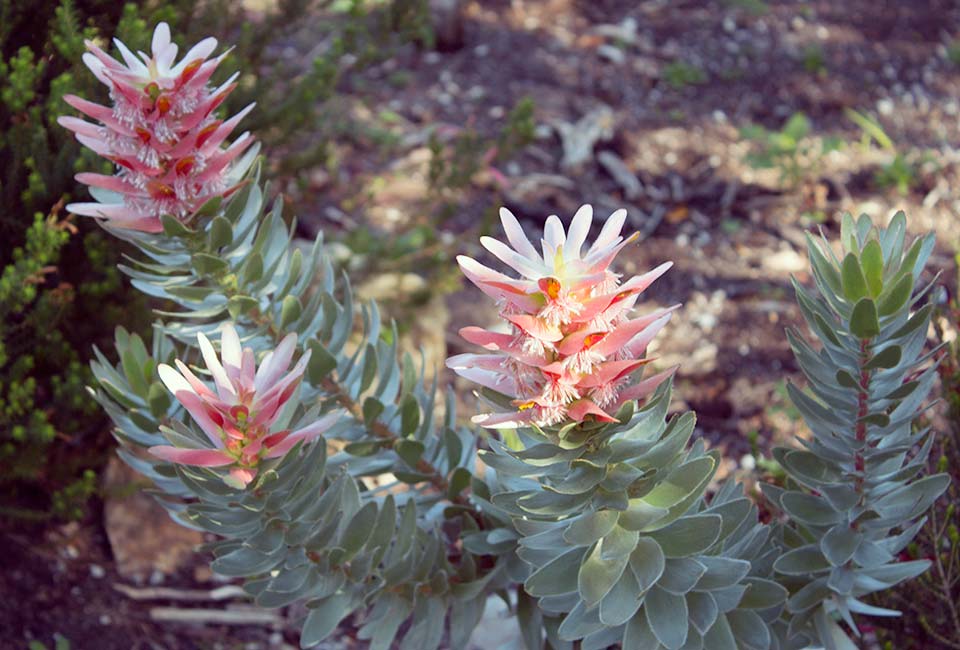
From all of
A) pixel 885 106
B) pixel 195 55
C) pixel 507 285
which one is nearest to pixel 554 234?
pixel 507 285

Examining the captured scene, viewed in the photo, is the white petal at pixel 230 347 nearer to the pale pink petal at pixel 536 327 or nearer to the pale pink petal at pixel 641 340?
the pale pink petal at pixel 536 327

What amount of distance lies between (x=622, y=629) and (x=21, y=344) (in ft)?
5.46

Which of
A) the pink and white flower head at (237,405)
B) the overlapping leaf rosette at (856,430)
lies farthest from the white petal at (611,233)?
the pink and white flower head at (237,405)

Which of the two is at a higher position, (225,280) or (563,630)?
(225,280)

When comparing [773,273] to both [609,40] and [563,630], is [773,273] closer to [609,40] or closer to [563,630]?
[609,40]

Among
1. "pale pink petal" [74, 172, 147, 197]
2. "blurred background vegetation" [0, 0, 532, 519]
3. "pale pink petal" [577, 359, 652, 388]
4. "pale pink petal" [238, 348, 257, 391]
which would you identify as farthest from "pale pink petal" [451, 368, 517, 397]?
"blurred background vegetation" [0, 0, 532, 519]

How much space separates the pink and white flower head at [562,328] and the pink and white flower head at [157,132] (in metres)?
0.57

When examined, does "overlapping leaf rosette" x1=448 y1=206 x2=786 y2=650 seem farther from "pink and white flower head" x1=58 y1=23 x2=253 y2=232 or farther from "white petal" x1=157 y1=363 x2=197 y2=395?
"pink and white flower head" x1=58 y1=23 x2=253 y2=232

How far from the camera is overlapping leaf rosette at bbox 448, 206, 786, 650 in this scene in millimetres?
1501

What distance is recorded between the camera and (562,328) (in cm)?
150

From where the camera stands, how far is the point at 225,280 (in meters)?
2.00

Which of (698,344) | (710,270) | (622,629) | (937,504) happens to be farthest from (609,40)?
(622,629)

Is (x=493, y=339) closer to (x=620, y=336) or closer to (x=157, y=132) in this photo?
(x=620, y=336)

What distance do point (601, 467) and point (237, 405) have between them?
0.60 metres
